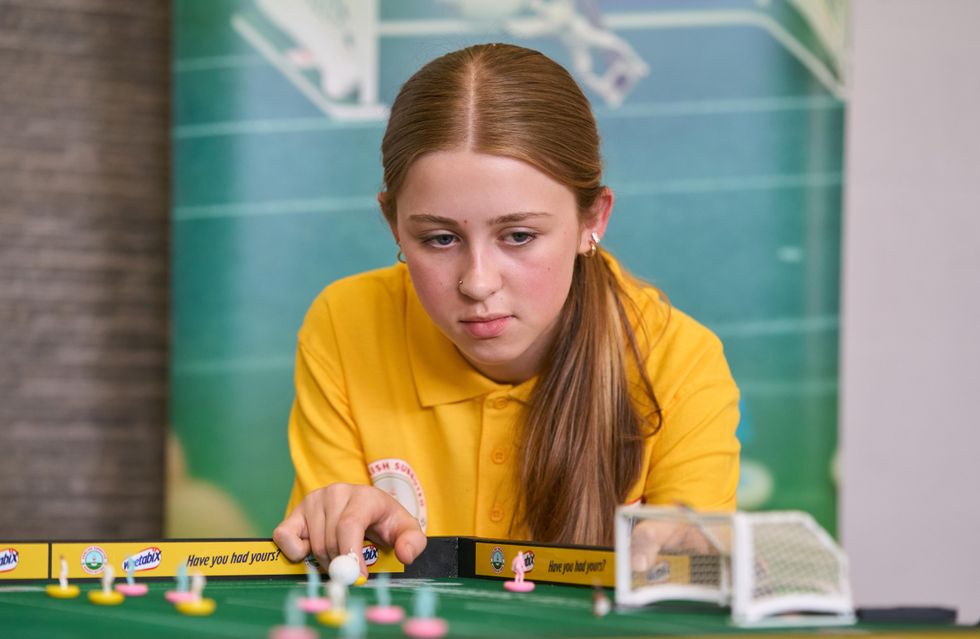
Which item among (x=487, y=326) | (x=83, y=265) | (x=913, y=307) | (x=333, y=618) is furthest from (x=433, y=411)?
(x=913, y=307)

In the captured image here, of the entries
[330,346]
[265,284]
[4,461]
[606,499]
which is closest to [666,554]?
[606,499]

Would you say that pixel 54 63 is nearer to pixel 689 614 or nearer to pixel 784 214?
pixel 784 214

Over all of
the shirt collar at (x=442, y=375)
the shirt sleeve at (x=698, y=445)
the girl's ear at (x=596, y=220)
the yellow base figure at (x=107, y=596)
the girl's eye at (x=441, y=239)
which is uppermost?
the girl's ear at (x=596, y=220)

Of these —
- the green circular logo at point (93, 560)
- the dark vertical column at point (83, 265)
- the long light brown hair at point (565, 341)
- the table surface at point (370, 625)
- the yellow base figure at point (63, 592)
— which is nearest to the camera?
the table surface at point (370, 625)

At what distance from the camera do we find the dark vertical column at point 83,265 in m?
3.37

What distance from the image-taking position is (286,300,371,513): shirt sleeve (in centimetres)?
194

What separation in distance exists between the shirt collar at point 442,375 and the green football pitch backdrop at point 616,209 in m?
1.10

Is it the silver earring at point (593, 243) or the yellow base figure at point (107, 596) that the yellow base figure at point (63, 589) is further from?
the silver earring at point (593, 243)

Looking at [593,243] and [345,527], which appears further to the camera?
[593,243]

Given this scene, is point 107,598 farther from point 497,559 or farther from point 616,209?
point 616,209

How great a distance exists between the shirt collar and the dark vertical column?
5.47 feet

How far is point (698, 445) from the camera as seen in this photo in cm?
179

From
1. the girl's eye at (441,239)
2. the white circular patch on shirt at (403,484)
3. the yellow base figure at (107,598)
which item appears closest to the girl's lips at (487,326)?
the girl's eye at (441,239)

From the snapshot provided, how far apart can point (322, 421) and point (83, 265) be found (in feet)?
5.55
